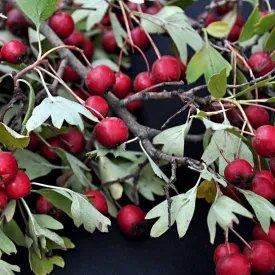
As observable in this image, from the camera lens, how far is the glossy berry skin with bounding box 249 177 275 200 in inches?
28.8

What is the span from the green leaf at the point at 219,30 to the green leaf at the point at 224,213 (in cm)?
31

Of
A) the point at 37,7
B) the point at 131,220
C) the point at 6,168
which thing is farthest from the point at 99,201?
the point at 37,7

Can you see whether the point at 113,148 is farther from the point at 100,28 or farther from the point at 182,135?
the point at 100,28

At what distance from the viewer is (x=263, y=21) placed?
824 mm

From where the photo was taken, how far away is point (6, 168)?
707 mm

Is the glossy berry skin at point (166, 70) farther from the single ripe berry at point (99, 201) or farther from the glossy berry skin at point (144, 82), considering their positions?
the single ripe berry at point (99, 201)

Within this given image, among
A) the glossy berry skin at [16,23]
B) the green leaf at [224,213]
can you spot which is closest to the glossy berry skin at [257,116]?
the green leaf at [224,213]

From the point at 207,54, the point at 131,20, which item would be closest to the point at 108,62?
the point at 131,20

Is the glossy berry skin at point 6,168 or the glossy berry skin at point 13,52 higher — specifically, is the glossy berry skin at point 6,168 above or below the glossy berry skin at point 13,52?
below

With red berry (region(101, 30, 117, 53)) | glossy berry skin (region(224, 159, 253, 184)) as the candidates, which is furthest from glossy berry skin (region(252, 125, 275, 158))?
red berry (region(101, 30, 117, 53))

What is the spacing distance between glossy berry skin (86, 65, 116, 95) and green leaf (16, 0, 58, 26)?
0.10 metres

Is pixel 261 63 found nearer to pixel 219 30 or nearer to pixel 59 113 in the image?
pixel 219 30

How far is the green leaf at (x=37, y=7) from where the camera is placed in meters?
0.77

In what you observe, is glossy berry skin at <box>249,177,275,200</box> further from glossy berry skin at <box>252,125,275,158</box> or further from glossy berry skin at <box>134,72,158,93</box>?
glossy berry skin at <box>134,72,158,93</box>
